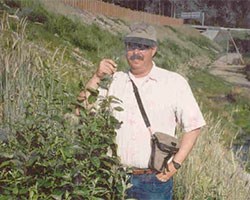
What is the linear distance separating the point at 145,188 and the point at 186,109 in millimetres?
440

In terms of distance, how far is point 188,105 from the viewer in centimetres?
318

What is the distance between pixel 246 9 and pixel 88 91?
184ft

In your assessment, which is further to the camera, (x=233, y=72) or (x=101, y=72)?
(x=233, y=72)

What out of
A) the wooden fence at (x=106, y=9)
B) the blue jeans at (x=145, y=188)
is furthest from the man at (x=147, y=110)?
the wooden fence at (x=106, y=9)

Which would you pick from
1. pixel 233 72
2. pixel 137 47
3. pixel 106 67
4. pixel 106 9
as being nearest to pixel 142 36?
pixel 137 47

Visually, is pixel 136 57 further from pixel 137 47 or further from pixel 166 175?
pixel 166 175

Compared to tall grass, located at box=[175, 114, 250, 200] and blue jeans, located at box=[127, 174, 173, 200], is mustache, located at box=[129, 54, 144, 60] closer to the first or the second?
blue jeans, located at box=[127, 174, 173, 200]

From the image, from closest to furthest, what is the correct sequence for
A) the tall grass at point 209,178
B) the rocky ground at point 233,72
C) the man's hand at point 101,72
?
the man's hand at point 101,72 < the tall grass at point 209,178 < the rocky ground at point 233,72

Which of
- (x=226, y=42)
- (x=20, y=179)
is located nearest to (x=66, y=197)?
(x=20, y=179)

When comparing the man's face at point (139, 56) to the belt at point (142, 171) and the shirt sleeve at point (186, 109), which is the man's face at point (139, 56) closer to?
the shirt sleeve at point (186, 109)

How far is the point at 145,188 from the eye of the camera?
3.19 m

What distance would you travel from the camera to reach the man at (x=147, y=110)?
317 centimetres

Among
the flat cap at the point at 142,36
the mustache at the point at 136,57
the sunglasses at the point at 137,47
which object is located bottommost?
the mustache at the point at 136,57

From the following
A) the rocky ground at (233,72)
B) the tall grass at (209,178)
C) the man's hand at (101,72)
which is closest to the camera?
the man's hand at (101,72)
